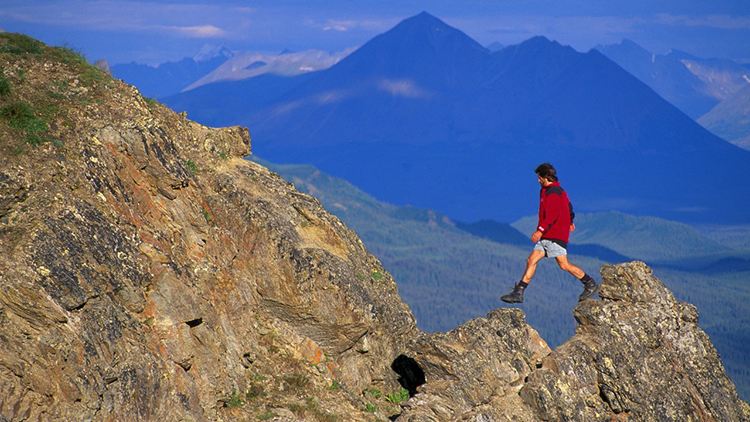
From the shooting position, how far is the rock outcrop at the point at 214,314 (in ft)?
84.5

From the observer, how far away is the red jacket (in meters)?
30.8

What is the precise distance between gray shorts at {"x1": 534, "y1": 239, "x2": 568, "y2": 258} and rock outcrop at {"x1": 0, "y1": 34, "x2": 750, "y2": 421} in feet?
5.77

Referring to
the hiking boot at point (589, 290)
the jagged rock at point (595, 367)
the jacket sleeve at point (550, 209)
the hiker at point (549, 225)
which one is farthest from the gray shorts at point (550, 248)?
the jagged rock at point (595, 367)

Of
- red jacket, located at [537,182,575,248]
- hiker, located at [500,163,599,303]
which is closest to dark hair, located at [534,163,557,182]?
hiker, located at [500,163,599,303]

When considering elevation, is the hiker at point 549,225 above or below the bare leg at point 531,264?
above

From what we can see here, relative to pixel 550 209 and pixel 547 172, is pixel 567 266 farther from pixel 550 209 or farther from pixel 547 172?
pixel 547 172

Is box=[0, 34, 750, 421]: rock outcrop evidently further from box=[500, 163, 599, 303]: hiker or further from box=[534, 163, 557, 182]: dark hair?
box=[534, 163, 557, 182]: dark hair

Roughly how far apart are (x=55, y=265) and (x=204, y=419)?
572 centimetres

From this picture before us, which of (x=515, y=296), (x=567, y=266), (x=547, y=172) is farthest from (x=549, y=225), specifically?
(x=515, y=296)

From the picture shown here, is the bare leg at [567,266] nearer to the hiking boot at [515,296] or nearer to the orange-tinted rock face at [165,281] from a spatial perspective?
the hiking boot at [515,296]

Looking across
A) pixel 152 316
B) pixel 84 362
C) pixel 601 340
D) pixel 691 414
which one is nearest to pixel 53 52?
pixel 152 316

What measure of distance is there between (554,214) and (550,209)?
0.22 meters

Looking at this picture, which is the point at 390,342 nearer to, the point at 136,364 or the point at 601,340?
the point at 601,340

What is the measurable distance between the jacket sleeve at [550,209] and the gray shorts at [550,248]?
0.47m
